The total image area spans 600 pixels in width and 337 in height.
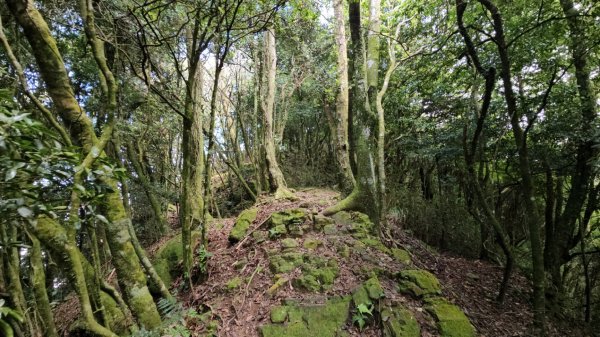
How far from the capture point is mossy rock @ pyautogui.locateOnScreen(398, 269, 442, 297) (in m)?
4.09

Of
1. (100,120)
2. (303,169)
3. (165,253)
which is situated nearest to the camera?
(165,253)

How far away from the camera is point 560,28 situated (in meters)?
4.47

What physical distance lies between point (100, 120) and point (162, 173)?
3078mm

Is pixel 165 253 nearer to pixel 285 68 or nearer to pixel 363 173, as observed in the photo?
pixel 363 173

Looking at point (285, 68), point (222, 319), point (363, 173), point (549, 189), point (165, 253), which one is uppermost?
point (285, 68)

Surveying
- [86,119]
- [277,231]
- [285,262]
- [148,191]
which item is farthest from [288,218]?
[148,191]

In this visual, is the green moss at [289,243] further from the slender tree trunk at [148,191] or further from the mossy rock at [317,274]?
the slender tree trunk at [148,191]

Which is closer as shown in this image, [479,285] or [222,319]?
[222,319]

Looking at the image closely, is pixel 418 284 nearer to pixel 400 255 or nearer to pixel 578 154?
pixel 400 255

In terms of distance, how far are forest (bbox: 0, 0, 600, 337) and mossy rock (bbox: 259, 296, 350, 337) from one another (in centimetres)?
2

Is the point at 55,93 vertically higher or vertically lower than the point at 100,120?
lower

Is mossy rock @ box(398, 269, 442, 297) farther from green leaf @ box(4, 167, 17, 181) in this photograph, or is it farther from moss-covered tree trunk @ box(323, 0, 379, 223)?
green leaf @ box(4, 167, 17, 181)

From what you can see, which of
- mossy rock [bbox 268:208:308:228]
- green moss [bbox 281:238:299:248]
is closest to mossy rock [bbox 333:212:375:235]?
mossy rock [bbox 268:208:308:228]

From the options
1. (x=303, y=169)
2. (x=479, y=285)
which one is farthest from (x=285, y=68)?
(x=479, y=285)
